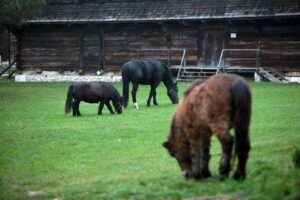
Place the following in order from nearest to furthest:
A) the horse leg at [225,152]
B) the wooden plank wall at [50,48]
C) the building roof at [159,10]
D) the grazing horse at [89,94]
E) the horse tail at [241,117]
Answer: the horse tail at [241,117]
the horse leg at [225,152]
the grazing horse at [89,94]
the building roof at [159,10]
the wooden plank wall at [50,48]

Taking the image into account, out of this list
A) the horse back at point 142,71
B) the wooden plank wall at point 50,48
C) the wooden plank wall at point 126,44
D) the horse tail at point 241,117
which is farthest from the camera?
the wooden plank wall at point 50,48

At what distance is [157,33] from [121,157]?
981 inches

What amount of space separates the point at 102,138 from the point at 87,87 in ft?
16.3

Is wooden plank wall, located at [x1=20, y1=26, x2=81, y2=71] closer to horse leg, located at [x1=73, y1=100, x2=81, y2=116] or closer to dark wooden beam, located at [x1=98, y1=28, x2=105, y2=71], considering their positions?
dark wooden beam, located at [x1=98, y1=28, x2=105, y2=71]

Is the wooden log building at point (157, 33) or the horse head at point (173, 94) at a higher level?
the wooden log building at point (157, 33)

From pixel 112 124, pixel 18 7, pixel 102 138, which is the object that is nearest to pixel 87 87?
pixel 112 124

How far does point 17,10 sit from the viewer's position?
26953 mm

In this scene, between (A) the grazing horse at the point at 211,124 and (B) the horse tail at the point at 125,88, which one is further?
(B) the horse tail at the point at 125,88

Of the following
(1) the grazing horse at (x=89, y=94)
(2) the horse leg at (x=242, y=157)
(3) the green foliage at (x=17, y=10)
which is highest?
(3) the green foliage at (x=17, y=10)

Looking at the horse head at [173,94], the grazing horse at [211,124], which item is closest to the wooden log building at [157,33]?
the horse head at [173,94]

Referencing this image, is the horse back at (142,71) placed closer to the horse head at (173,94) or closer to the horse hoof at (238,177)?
the horse head at (173,94)

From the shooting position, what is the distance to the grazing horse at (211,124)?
23.3ft

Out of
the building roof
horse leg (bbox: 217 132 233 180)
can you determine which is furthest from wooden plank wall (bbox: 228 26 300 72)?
horse leg (bbox: 217 132 233 180)

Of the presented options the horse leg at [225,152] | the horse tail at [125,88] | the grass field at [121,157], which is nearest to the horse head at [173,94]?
the grass field at [121,157]
